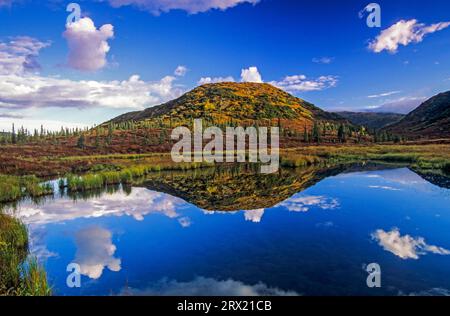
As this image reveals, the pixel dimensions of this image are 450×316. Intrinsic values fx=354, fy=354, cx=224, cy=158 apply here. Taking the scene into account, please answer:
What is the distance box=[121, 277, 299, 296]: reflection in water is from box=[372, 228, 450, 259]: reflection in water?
5798 millimetres

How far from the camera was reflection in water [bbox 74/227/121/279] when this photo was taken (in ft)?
41.3

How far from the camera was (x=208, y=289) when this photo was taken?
418 inches

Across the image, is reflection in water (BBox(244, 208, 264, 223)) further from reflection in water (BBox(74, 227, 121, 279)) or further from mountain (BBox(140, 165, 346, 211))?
reflection in water (BBox(74, 227, 121, 279))

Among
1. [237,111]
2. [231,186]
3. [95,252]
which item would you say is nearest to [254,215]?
[95,252]

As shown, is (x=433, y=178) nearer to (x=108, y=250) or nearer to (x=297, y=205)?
(x=297, y=205)

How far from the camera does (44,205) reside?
23.7 metres

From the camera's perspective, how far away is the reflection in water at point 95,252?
41.3 feet

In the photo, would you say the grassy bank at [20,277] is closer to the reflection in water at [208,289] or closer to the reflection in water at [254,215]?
the reflection in water at [208,289]

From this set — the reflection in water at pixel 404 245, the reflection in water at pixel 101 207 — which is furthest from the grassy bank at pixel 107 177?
the reflection in water at pixel 404 245

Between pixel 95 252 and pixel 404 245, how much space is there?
1251 centimetres

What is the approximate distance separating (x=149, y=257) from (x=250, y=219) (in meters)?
7.24

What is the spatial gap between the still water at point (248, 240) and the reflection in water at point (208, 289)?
Answer: 3 centimetres

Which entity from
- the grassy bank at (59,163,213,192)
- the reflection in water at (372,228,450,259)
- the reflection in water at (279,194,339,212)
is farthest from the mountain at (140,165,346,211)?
the reflection in water at (372,228,450,259)
